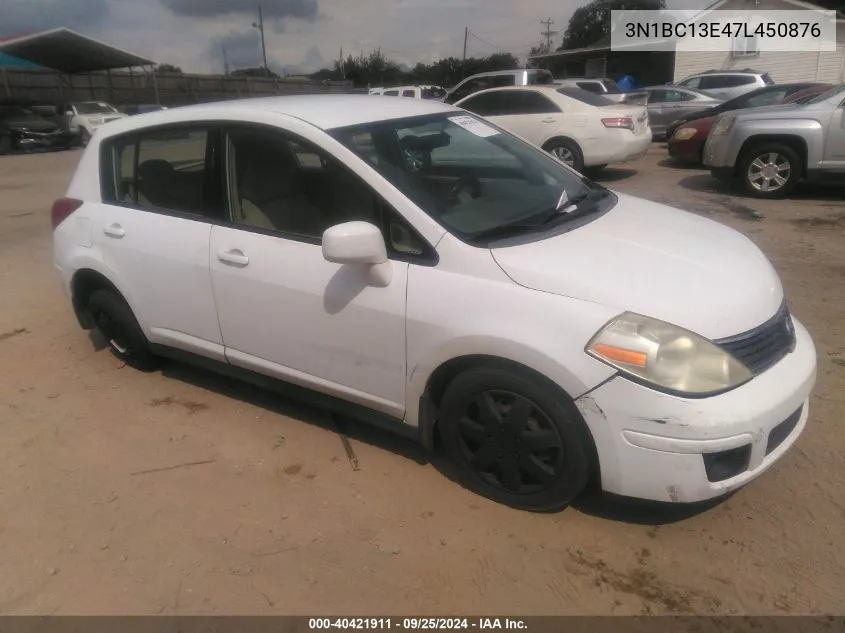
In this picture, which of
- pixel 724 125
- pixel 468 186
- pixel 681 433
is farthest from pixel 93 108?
pixel 681 433

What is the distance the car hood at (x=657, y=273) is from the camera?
7.79ft

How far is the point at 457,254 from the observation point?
2600 millimetres

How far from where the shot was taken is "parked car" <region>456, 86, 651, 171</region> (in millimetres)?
9930

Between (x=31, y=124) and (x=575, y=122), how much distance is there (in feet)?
61.8

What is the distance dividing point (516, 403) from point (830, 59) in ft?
103

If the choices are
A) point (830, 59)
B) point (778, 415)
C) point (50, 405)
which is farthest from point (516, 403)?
point (830, 59)

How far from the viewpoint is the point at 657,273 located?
253 centimetres

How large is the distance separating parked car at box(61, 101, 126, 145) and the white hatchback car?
2151 cm

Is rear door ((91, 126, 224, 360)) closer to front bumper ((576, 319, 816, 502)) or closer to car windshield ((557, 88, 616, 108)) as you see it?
front bumper ((576, 319, 816, 502))

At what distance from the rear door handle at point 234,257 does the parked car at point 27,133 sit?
21719 mm

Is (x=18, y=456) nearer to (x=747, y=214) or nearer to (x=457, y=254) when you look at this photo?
(x=457, y=254)

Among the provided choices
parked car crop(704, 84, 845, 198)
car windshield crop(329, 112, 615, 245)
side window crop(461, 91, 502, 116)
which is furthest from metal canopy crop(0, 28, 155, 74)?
car windshield crop(329, 112, 615, 245)

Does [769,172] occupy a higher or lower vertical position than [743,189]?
higher

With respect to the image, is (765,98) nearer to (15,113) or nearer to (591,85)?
(591,85)
